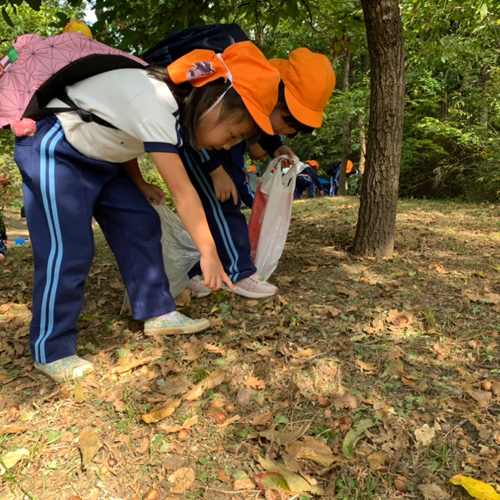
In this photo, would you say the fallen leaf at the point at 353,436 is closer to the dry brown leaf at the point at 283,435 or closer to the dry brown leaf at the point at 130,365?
the dry brown leaf at the point at 283,435

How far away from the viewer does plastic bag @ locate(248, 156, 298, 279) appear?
2.91 m

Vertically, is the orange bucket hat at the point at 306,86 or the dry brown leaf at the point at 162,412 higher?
the orange bucket hat at the point at 306,86

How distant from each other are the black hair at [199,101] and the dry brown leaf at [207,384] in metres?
1.02

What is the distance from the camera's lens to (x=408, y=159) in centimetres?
949

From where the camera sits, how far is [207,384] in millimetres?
1893

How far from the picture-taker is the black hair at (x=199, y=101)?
173 centimetres

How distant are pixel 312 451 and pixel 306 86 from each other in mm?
1658

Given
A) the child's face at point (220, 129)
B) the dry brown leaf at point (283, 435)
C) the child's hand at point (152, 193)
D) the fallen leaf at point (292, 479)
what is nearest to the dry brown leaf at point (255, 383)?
the dry brown leaf at point (283, 435)

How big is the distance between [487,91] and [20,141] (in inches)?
351

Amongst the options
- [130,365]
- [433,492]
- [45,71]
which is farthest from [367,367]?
[45,71]

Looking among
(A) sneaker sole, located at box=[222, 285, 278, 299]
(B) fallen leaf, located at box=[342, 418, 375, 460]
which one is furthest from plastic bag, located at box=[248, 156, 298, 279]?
(B) fallen leaf, located at box=[342, 418, 375, 460]

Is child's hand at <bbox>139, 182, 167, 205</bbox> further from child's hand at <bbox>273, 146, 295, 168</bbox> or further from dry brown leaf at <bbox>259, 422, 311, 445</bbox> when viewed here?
dry brown leaf at <bbox>259, 422, 311, 445</bbox>

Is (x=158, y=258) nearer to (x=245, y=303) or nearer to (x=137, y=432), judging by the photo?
(x=245, y=303)

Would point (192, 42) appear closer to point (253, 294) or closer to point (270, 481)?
point (253, 294)
